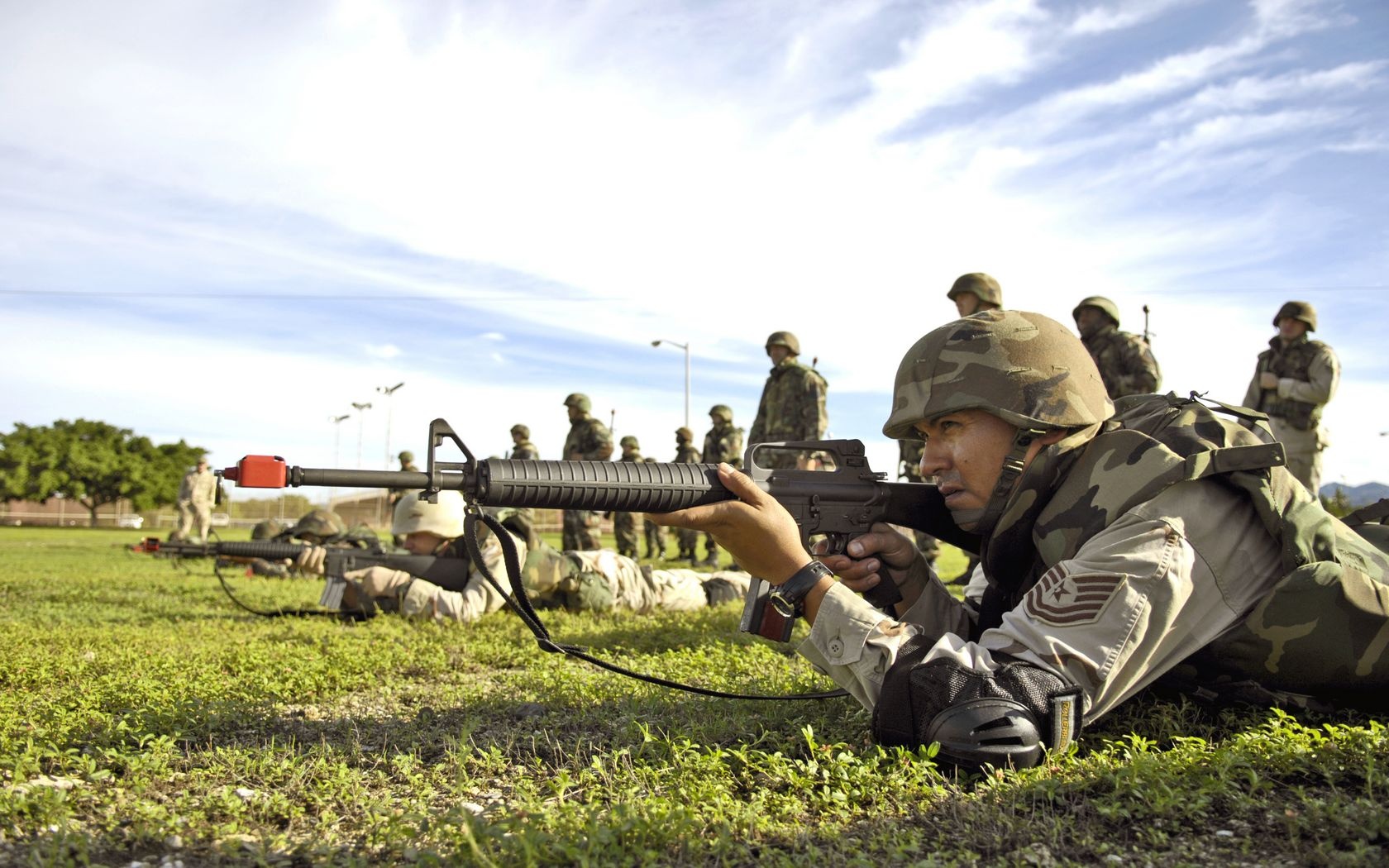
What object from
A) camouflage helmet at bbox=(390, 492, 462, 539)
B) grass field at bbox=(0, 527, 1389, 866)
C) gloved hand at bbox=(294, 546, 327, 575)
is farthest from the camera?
gloved hand at bbox=(294, 546, 327, 575)

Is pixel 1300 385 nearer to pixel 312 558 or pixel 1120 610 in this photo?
pixel 1120 610

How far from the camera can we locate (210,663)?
505 centimetres

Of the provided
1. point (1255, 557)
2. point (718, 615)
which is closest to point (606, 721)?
point (1255, 557)

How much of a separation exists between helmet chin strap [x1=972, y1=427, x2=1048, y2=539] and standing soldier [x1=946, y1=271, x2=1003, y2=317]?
5.49 m

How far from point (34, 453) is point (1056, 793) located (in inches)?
2246

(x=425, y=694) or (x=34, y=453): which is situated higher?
(x=34, y=453)

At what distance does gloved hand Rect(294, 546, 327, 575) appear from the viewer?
37.3 feet

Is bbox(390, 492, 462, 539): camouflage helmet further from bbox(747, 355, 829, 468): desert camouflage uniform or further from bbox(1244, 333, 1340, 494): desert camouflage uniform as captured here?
bbox(1244, 333, 1340, 494): desert camouflage uniform

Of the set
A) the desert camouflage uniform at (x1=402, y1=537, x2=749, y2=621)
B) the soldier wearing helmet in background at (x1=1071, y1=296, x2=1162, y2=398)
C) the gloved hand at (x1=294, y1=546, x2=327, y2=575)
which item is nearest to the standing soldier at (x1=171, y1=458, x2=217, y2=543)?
the gloved hand at (x1=294, y1=546, x2=327, y2=575)

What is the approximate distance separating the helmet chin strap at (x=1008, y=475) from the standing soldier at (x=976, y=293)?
549 cm

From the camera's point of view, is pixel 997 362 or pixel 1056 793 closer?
pixel 1056 793

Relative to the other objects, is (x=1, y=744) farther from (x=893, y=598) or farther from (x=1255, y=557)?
(x=1255, y=557)

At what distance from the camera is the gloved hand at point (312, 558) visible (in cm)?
1138

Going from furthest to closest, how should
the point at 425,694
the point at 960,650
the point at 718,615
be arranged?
the point at 718,615 → the point at 425,694 → the point at 960,650
